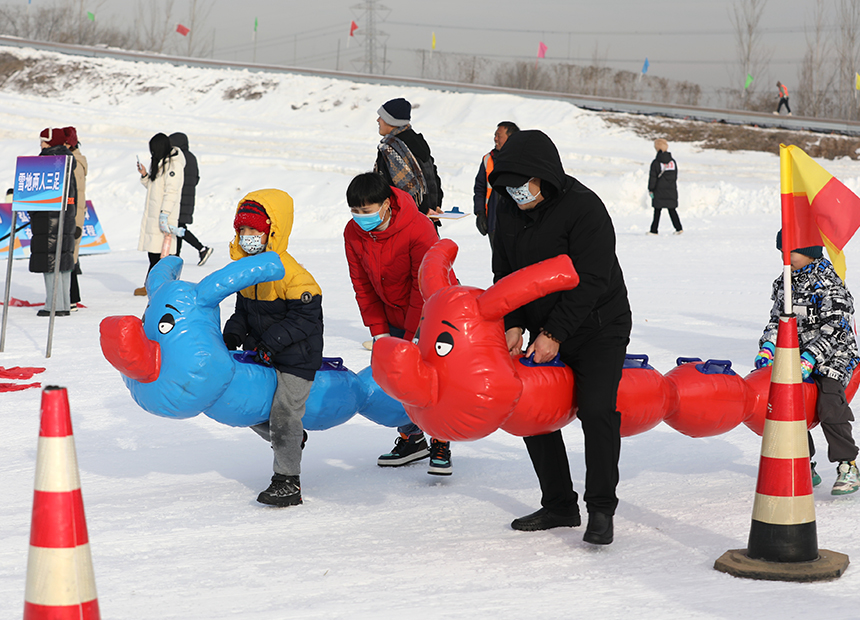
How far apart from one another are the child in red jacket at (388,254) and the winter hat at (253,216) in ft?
1.48

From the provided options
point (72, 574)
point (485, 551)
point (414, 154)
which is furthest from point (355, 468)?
point (72, 574)

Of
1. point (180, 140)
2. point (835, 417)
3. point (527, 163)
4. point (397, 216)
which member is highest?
point (180, 140)

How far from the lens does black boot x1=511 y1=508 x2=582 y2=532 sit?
13.7ft

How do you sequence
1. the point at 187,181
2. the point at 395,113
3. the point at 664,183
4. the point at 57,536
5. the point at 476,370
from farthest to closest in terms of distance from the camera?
the point at 664,183, the point at 187,181, the point at 395,113, the point at 476,370, the point at 57,536

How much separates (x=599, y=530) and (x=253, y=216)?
7.45ft

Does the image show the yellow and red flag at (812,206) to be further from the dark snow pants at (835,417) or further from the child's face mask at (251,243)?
the child's face mask at (251,243)

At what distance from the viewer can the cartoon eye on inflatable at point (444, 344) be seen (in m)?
3.66

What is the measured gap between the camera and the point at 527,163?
12.2 feet

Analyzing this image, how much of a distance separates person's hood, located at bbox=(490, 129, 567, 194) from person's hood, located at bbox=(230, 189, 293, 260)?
1.26 metres

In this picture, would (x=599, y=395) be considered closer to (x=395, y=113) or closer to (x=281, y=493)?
(x=281, y=493)

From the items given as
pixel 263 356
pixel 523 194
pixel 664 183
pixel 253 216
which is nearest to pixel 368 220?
pixel 253 216

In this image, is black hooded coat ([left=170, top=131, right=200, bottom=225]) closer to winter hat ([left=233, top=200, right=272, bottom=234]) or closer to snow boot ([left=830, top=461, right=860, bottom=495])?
winter hat ([left=233, top=200, right=272, bottom=234])

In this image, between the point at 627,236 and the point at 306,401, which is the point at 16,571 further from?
the point at 627,236

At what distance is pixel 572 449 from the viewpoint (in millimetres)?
5730
